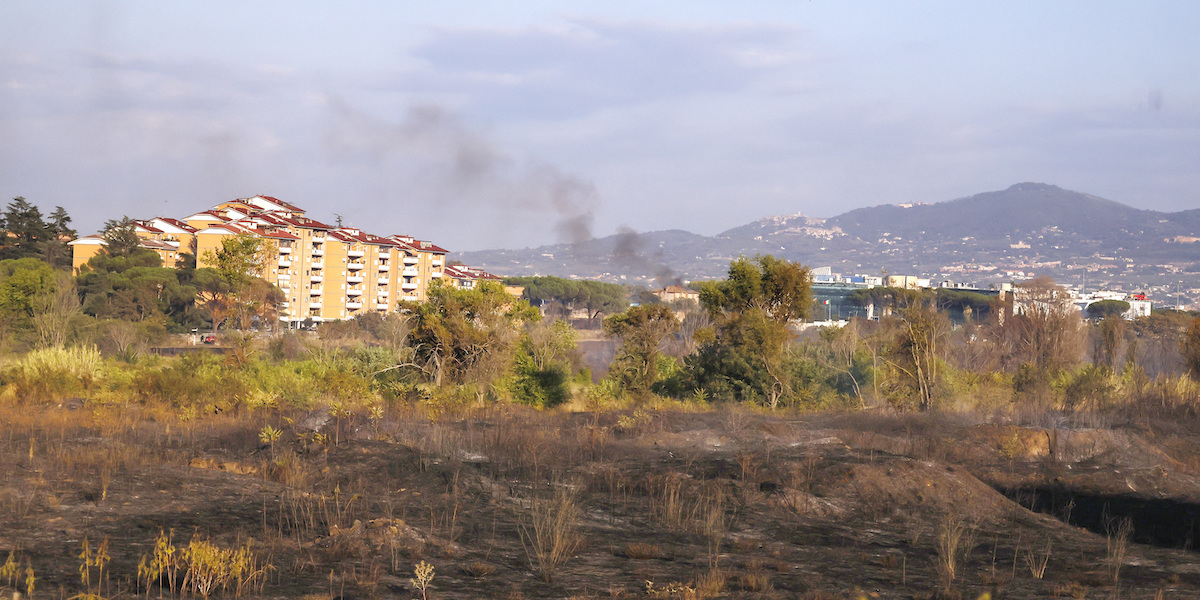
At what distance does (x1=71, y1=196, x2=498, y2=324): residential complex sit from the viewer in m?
83.6

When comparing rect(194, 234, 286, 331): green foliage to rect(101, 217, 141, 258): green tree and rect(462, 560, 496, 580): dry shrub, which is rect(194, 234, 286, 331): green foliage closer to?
rect(101, 217, 141, 258): green tree

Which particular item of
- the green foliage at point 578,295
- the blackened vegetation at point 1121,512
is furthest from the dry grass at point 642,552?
the green foliage at point 578,295

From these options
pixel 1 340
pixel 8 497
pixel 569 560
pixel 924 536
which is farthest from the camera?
pixel 1 340

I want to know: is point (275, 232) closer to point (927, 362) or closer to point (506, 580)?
point (927, 362)

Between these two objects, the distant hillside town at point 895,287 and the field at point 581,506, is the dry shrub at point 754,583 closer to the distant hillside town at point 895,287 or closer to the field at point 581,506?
the field at point 581,506

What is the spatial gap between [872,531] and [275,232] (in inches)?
3376

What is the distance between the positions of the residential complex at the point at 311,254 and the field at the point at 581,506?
68.6 meters

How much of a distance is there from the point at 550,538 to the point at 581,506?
2.48 m

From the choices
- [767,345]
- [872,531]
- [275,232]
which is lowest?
[872,531]

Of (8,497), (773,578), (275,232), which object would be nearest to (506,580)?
(773,578)

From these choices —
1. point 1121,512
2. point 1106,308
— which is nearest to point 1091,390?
point 1121,512

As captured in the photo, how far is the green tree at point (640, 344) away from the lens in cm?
2570

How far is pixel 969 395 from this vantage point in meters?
25.8

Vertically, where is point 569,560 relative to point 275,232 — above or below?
below
